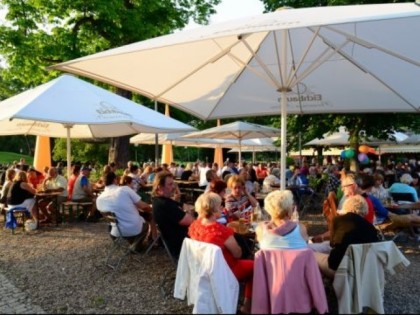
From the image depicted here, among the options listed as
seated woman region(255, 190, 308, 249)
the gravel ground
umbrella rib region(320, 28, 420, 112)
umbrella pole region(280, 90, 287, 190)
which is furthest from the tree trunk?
seated woman region(255, 190, 308, 249)

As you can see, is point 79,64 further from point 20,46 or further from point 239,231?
point 20,46

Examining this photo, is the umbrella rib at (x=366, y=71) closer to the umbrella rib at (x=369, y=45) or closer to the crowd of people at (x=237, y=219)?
the umbrella rib at (x=369, y=45)

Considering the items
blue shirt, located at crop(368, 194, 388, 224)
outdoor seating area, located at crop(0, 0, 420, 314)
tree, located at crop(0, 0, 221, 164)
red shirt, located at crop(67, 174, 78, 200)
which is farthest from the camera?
tree, located at crop(0, 0, 221, 164)

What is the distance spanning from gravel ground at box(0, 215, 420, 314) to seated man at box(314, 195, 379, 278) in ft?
1.92

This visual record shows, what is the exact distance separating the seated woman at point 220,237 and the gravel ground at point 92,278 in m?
0.72

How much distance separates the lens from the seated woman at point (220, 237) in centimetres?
404

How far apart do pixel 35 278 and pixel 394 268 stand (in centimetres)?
437

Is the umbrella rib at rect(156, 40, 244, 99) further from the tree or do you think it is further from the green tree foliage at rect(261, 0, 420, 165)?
the tree

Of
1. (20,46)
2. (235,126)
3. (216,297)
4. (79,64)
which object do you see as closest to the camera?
(216,297)

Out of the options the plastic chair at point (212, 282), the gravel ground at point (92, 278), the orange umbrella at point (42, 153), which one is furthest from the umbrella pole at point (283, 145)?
the orange umbrella at point (42, 153)

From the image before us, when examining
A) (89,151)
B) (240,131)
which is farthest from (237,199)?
(89,151)

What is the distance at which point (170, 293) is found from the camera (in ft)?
16.1

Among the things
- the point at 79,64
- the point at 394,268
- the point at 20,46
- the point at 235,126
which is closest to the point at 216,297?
the point at 394,268

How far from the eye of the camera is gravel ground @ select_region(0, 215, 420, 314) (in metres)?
4.54
